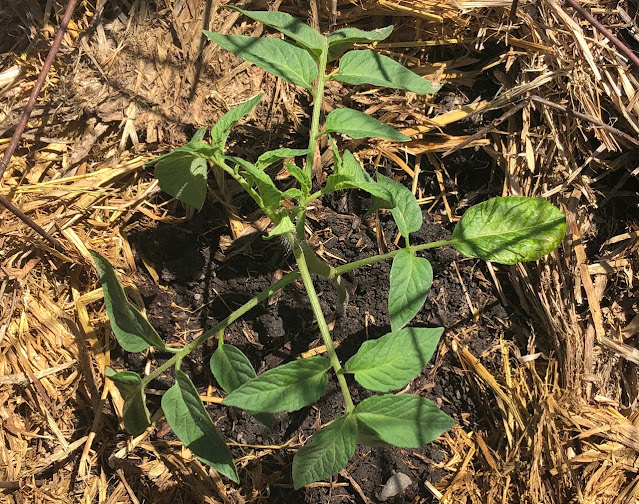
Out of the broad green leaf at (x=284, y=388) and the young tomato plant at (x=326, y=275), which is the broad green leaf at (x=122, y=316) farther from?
the broad green leaf at (x=284, y=388)

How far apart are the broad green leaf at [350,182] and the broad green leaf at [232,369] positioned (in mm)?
333

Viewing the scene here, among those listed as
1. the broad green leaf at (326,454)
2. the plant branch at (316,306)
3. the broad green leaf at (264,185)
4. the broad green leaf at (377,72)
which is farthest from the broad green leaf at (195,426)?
the broad green leaf at (377,72)

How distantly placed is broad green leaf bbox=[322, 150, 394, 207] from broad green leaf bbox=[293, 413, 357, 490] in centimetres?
38

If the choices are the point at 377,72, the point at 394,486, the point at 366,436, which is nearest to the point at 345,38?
the point at 377,72

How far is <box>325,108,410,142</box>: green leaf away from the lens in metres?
1.09

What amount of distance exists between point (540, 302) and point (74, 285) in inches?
44.0

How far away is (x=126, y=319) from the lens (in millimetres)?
1064

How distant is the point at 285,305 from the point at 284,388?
1.51 feet

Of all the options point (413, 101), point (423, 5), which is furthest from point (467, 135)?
point (423, 5)

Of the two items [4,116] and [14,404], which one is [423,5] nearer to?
[4,116]

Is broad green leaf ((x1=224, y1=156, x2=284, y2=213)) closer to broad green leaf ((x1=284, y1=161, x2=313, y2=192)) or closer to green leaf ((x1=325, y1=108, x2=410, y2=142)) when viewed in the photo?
broad green leaf ((x1=284, y1=161, x2=313, y2=192))

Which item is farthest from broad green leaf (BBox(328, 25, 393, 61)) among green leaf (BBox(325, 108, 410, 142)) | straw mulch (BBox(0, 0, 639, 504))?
straw mulch (BBox(0, 0, 639, 504))

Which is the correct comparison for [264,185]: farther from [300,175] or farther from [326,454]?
[326,454]

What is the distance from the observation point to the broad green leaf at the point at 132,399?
3.50 ft
